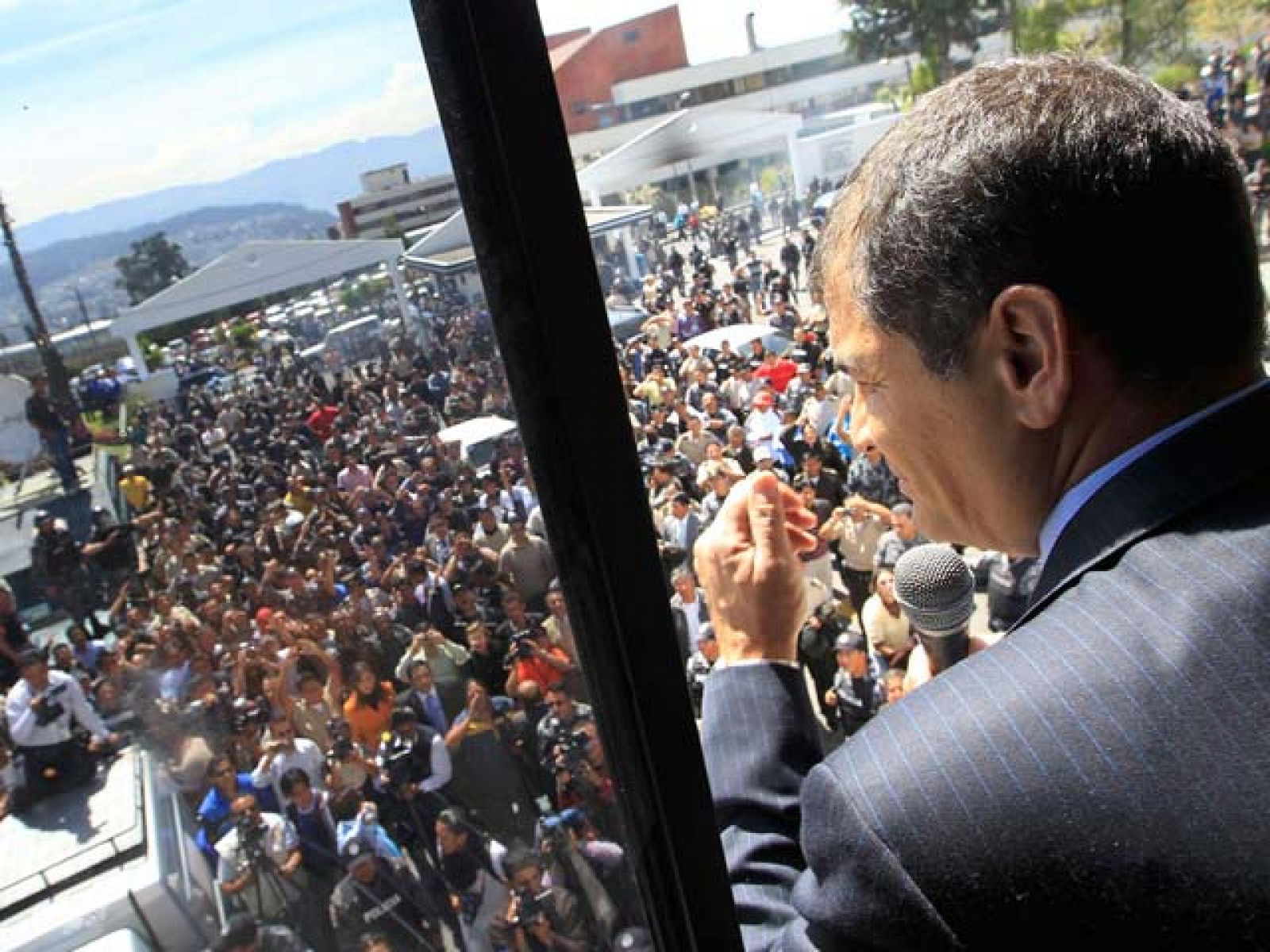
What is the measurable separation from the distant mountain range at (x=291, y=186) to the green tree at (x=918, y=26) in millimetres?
9308

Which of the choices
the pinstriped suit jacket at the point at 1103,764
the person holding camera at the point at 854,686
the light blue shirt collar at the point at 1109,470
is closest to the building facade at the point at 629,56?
the person holding camera at the point at 854,686

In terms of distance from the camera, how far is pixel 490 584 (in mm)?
881

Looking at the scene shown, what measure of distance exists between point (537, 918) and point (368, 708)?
13.0 inches

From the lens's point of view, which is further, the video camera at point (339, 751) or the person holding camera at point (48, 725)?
the video camera at point (339, 751)

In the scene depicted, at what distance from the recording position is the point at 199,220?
0.70 m

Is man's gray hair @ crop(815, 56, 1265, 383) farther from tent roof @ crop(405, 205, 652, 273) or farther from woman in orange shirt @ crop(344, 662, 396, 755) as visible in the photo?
woman in orange shirt @ crop(344, 662, 396, 755)

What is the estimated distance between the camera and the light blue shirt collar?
2.53ft

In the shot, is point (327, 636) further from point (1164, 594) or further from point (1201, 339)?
point (1201, 339)

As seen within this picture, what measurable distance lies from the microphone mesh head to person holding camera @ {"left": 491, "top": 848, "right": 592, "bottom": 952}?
2.57 ft

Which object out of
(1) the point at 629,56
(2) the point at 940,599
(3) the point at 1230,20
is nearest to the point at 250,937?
(2) the point at 940,599

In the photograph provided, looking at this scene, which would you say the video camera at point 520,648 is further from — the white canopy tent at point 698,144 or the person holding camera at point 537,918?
the white canopy tent at point 698,144

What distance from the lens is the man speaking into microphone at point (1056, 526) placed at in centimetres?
61

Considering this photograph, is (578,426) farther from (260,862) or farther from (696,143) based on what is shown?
(696,143)

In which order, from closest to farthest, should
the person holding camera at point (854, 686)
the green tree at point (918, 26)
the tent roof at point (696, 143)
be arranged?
1. the person holding camera at point (854, 686)
2. the tent roof at point (696, 143)
3. the green tree at point (918, 26)
